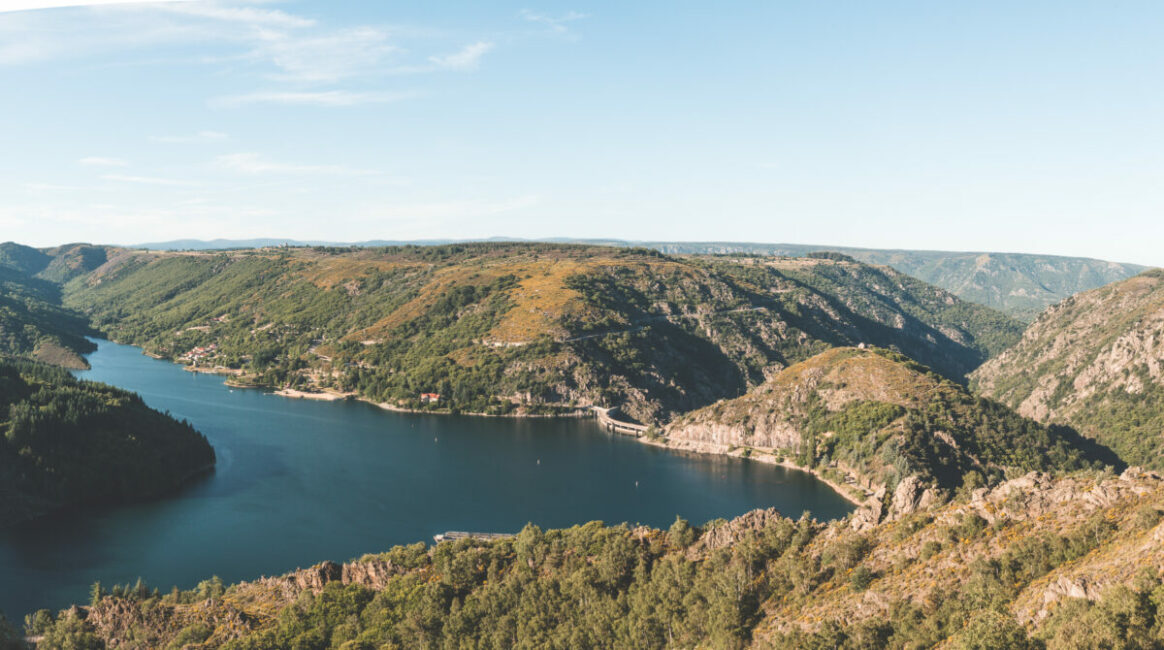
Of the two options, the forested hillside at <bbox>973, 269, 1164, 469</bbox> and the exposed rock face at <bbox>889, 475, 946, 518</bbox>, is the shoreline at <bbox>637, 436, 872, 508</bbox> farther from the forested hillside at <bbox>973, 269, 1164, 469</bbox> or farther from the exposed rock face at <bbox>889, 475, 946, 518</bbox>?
the forested hillside at <bbox>973, 269, 1164, 469</bbox>

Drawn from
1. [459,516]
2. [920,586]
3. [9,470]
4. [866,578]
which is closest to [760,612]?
[866,578]

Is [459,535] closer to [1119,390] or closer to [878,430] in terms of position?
[878,430]

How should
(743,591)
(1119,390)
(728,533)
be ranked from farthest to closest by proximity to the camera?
1. (1119,390)
2. (728,533)
3. (743,591)

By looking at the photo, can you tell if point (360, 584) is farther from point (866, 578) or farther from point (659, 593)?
point (866, 578)

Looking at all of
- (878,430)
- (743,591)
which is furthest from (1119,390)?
(743,591)

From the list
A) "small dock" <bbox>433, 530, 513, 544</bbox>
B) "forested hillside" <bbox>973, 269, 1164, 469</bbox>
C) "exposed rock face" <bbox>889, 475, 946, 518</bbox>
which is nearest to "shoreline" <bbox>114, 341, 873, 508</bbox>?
"exposed rock face" <bbox>889, 475, 946, 518</bbox>

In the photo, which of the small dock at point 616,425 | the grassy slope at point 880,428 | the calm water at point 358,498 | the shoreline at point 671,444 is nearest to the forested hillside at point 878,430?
the grassy slope at point 880,428

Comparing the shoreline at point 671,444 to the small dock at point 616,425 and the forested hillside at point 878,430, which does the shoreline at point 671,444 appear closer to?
the forested hillside at point 878,430
